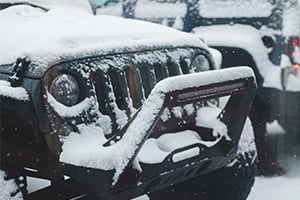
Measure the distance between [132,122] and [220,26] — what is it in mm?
3202

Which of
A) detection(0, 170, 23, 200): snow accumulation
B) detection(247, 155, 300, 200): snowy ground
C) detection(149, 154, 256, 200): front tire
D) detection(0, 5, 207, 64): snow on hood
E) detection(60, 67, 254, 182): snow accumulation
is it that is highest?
detection(0, 5, 207, 64): snow on hood

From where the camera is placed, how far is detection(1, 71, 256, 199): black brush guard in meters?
2.58

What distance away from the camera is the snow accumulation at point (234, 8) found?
5.28 m

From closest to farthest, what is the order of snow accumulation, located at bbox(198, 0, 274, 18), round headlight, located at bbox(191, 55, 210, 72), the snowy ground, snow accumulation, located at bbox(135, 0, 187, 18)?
round headlight, located at bbox(191, 55, 210, 72) → the snowy ground → snow accumulation, located at bbox(198, 0, 274, 18) → snow accumulation, located at bbox(135, 0, 187, 18)

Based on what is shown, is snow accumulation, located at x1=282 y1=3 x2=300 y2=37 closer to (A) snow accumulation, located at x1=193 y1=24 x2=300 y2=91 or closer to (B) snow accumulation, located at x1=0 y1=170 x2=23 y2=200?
(A) snow accumulation, located at x1=193 y1=24 x2=300 y2=91

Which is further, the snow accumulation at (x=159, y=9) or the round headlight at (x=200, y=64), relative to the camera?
the snow accumulation at (x=159, y=9)

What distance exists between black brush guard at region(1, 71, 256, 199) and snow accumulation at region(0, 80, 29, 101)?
1.03 feet

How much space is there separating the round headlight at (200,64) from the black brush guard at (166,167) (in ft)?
1.34

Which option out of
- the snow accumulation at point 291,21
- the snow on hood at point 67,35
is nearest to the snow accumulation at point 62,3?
the snow on hood at point 67,35

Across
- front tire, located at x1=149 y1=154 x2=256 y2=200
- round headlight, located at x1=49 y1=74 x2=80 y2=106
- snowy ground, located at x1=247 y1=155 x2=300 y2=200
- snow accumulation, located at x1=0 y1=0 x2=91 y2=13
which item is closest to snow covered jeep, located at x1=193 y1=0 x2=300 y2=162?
snowy ground, located at x1=247 y1=155 x2=300 y2=200

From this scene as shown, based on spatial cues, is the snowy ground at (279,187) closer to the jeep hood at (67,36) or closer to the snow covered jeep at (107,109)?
the snow covered jeep at (107,109)

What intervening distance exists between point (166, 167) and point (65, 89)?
708mm

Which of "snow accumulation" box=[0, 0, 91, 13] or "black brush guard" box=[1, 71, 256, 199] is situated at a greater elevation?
"snow accumulation" box=[0, 0, 91, 13]

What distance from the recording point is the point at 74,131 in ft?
8.86
